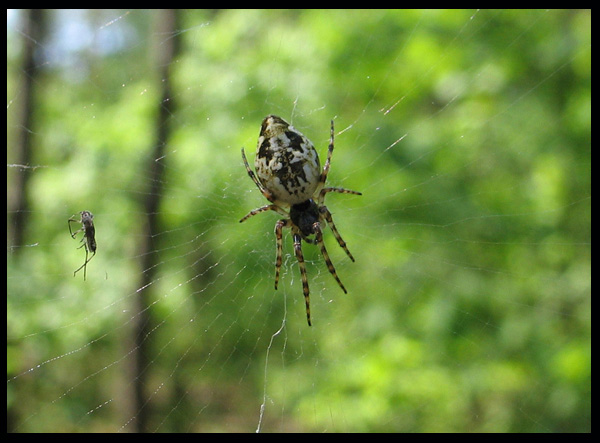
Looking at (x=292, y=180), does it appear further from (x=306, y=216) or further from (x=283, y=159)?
(x=306, y=216)

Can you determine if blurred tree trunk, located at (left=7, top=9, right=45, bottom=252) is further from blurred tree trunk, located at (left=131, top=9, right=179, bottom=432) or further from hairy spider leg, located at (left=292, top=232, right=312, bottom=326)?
hairy spider leg, located at (left=292, top=232, right=312, bottom=326)

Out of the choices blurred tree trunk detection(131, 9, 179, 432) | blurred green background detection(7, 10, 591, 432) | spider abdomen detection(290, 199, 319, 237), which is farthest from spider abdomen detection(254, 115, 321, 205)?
blurred tree trunk detection(131, 9, 179, 432)

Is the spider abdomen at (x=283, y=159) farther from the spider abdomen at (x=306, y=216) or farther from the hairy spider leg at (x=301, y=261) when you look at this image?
the hairy spider leg at (x=301, y=261)

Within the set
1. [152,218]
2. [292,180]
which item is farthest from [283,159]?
[152,218]
